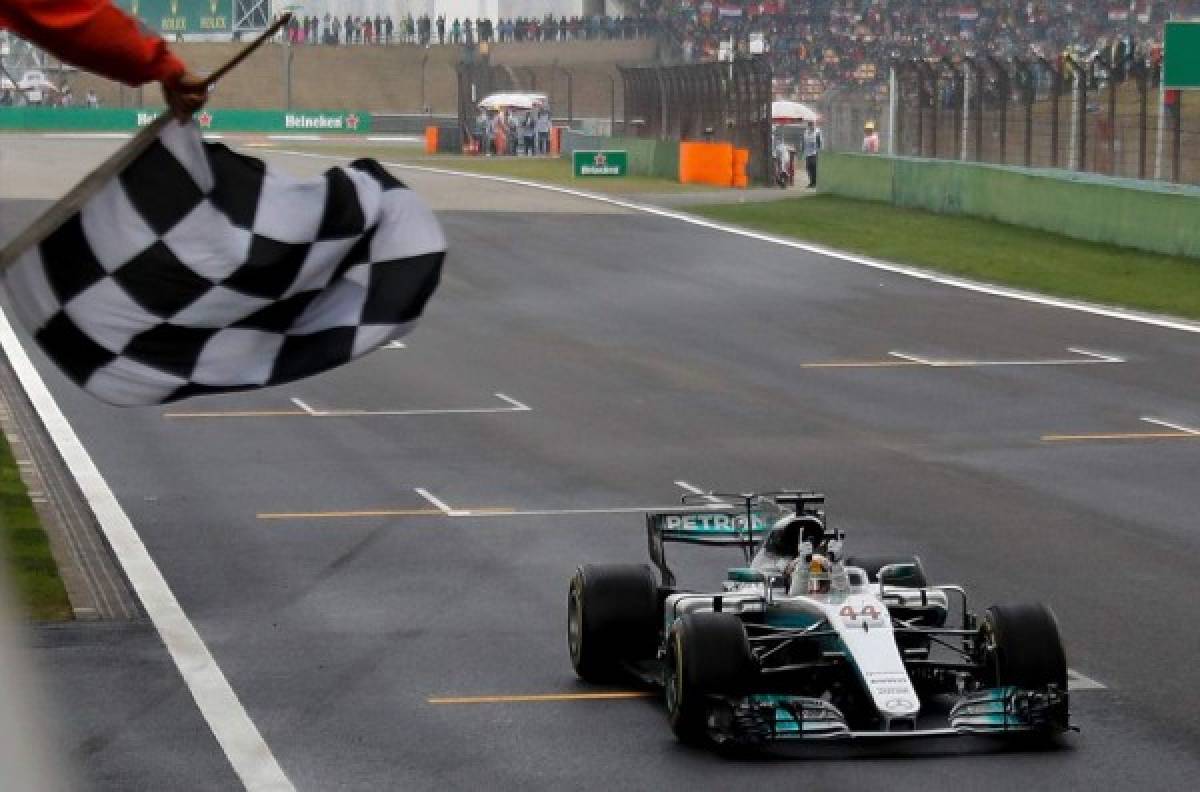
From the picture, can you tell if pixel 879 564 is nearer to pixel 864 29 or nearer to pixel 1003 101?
pixel 1003 101

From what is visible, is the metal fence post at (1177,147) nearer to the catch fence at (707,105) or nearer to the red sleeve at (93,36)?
the catch fence at (707,105)

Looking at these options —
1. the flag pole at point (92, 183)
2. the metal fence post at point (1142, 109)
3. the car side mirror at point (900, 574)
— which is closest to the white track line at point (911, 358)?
the metal fence post at point (1142, 109)

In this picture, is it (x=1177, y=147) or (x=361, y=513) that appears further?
(x=1177, y=147)

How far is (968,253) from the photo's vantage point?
39.3 metres

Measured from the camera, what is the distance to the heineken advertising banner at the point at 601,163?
6169 cm

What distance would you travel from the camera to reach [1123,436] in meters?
22.2

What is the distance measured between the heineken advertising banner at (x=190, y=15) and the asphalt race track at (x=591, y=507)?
212 ft

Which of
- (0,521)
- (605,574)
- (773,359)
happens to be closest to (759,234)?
(773,359)

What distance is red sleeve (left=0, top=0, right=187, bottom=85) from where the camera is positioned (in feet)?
12.4

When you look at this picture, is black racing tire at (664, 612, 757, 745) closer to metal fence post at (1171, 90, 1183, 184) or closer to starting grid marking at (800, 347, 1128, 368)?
starting grid marking at (800, 347, 1128, 368)

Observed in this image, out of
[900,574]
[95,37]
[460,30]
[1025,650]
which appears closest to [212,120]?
[460,30]

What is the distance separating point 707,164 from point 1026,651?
4812cm

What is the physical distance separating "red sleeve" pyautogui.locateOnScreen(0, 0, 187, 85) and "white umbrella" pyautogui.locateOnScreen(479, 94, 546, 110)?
72473mm

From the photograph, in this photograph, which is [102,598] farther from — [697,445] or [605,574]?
[697,445]
